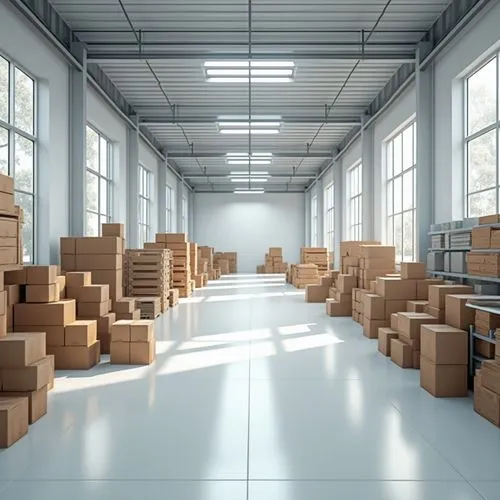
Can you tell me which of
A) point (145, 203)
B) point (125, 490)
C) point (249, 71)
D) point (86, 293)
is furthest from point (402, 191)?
point (125, 490)

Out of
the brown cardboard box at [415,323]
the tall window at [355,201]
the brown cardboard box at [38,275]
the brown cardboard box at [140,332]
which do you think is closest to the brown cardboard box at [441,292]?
the brown cardboard box at [415,323]

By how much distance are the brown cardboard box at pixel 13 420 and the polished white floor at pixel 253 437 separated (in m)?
0.10

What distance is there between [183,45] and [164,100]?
4947 millimetres

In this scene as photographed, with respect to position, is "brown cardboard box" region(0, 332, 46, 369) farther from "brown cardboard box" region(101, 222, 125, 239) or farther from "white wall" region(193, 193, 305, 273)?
"white wall" region(193, 193, 305, 273)

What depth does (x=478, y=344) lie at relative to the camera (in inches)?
226

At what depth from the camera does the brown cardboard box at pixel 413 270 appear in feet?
29.1

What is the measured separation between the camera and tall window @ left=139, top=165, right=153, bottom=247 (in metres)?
19.5

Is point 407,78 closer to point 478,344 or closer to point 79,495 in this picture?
point 478,344

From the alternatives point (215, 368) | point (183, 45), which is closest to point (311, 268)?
point (183, 45)

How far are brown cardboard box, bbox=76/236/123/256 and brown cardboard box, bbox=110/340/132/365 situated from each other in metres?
2.41

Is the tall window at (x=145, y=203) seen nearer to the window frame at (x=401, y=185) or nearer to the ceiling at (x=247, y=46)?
the ceiling at (x=247, y=46)

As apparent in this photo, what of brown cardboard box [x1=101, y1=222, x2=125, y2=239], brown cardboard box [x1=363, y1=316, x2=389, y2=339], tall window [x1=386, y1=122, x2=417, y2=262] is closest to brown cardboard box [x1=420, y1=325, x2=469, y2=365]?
brown cardboard box [x1=363, y1=316, x2=389, y2=339]

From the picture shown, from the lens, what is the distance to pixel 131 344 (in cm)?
713

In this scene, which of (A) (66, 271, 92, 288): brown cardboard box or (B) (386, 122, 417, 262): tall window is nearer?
(A) (66, 271, 92, 288): brown cardboard box
